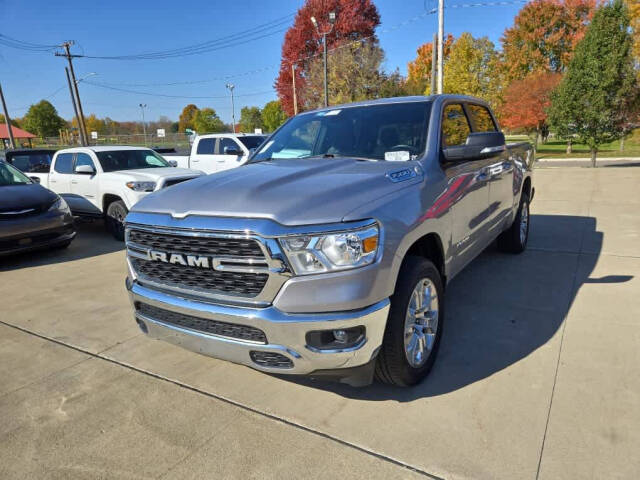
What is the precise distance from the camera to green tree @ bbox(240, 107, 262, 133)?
86.6m

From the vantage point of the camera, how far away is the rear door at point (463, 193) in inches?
131

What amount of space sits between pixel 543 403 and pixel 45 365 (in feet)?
11.6

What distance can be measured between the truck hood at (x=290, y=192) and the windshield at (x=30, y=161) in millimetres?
10628

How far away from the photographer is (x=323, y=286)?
2189 mm

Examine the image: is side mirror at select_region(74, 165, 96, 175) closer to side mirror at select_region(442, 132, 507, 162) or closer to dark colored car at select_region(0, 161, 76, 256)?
dark colored car at select_region(0, 161, 76, 256)

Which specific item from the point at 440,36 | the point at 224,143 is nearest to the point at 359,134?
the point at 224,143

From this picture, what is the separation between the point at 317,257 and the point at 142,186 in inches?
250

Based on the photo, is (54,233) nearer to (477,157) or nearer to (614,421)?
(477,157)

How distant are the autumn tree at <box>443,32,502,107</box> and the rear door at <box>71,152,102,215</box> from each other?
79.1ft

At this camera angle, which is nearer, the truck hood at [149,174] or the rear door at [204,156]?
the truck hood at [149,174]

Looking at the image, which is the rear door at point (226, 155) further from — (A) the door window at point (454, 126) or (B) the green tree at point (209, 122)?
(B) the green tree at point (209, 122)

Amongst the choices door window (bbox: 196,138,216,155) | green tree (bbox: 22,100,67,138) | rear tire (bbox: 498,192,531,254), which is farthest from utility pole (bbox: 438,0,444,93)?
green tree (bbox: 22,100,67,138)

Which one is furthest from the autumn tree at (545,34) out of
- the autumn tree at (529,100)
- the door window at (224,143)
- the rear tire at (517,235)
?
the rear tire at (517,235)

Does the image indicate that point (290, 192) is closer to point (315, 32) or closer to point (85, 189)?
point (85, 189)
